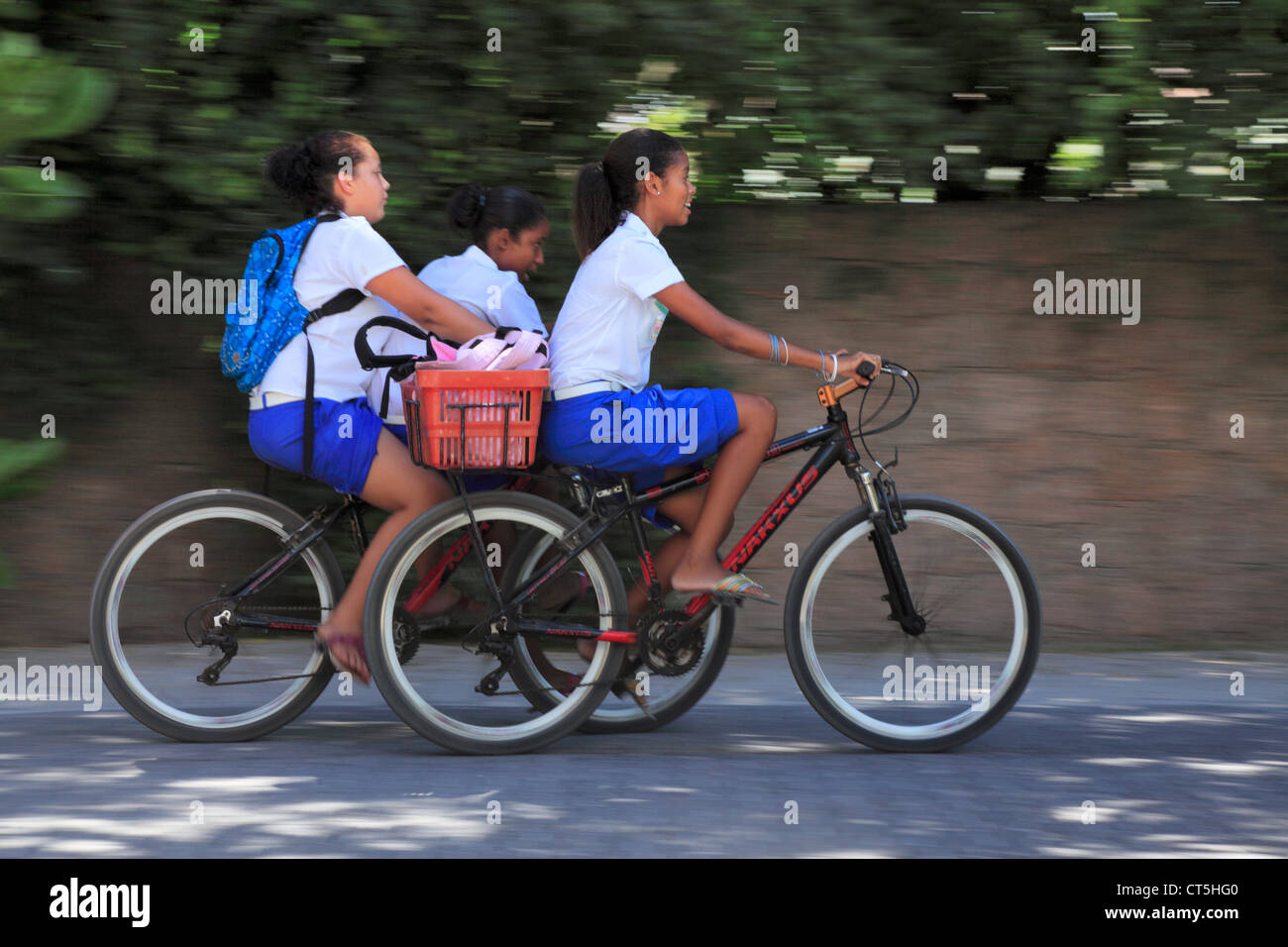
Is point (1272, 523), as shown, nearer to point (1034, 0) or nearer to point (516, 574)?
point (1034, 0)

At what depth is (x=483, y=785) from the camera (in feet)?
16.1

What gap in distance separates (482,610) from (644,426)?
33.4 inches

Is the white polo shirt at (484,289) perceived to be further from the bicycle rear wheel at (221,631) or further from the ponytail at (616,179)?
the bicycle rear wheel at (221,631)

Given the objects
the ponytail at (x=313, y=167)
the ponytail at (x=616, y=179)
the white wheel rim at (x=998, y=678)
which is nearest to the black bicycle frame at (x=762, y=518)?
the white wheel rim at (x=998, y=678)

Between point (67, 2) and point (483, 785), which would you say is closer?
point (483, 785)

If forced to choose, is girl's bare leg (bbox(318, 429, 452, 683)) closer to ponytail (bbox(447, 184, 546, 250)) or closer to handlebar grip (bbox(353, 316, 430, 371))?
handlebar grip (bbox(353, 316, 430, 371))

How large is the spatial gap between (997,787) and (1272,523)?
338 centimetres

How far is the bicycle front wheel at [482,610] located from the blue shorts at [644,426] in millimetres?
254

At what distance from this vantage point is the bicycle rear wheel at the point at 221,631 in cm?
535

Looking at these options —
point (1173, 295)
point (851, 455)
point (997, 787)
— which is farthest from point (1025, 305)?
point (997, 787)

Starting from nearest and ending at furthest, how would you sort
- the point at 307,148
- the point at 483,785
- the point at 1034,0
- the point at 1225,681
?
the point at 483,785
the point at 307,148
the point at 1225,681
the point at 1034,0

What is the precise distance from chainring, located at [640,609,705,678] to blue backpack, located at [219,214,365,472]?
4.20 feet

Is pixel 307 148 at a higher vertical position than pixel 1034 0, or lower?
lower

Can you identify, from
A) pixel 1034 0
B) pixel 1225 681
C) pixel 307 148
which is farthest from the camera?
pixel 1034 0
